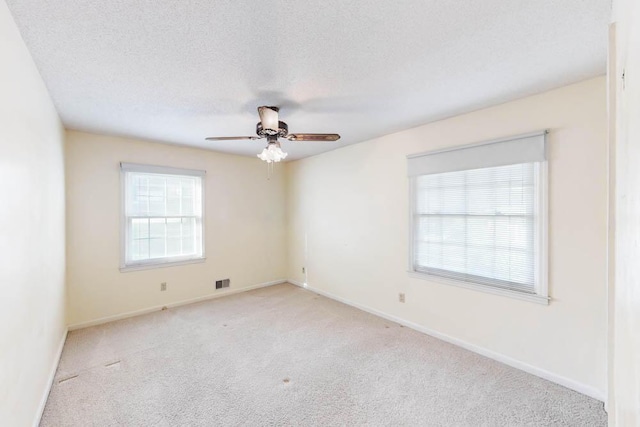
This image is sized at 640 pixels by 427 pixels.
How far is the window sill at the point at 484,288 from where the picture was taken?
2307 millimetres

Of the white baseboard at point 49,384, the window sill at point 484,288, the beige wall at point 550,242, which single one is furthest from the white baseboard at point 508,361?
the white baseboard at point 49,384

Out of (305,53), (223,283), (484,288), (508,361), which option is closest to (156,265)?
(223,283)

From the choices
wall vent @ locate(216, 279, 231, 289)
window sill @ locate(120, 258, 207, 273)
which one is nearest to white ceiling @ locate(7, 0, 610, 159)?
window sill @ locate(120, 258, 207, 273)

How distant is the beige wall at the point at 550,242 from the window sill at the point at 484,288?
5 cm

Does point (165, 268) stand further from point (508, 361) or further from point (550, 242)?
point (550, 242)

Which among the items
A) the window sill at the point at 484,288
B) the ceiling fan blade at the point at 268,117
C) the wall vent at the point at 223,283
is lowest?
the wall vent at the point at 223,283

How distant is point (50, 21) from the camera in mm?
1429

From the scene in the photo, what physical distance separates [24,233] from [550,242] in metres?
3.74

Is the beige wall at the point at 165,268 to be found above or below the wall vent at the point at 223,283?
above

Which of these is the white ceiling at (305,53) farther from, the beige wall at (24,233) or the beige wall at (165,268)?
the beige wall at (165,268)

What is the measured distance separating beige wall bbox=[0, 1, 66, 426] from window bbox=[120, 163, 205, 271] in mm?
1204

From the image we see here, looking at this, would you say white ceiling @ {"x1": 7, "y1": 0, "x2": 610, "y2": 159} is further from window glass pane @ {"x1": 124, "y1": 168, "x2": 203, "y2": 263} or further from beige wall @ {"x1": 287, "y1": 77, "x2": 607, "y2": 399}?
window glass pane @ {"x1": 124, "y1": 168, "x2": 203, "y2": 263}

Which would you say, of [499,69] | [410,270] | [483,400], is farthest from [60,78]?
[483,400]

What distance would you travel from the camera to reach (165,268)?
3928mm
